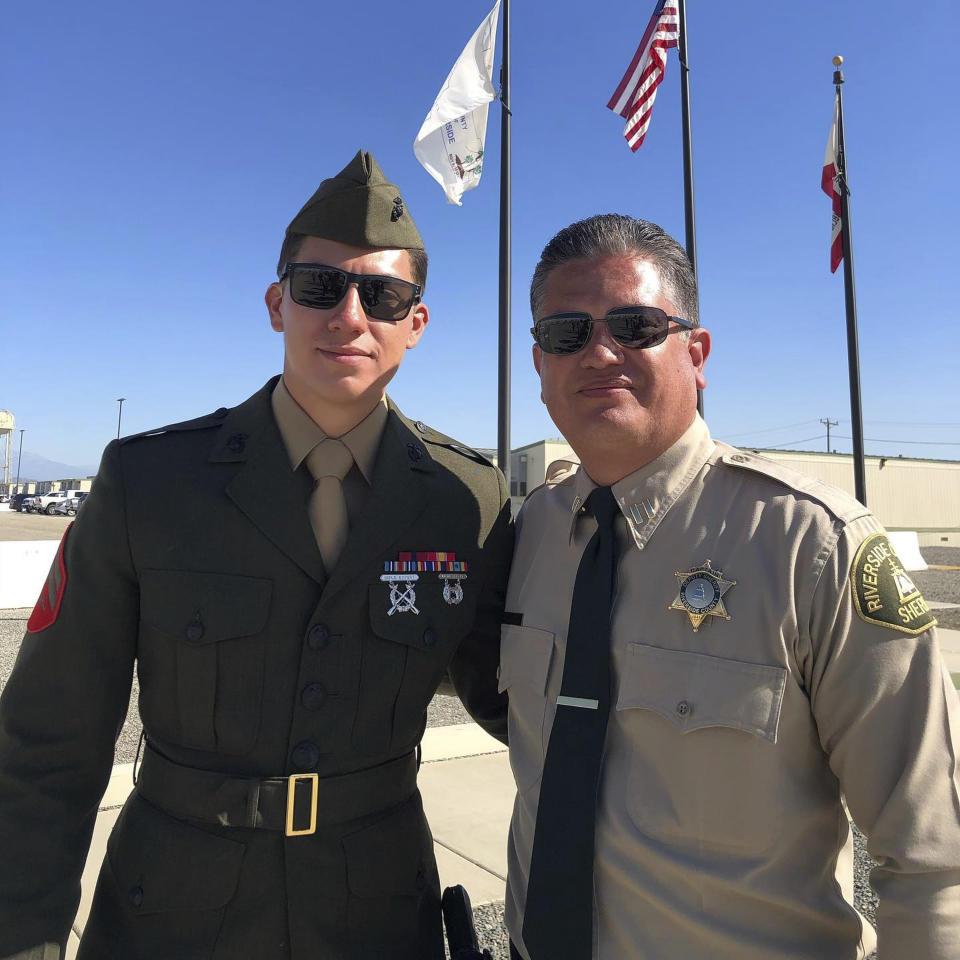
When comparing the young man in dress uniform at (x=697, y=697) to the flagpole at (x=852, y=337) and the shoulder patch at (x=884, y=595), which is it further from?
the flagpole at (x=852, y=337)

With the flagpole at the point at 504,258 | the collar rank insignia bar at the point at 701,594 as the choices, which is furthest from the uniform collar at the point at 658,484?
the flagpole at the point at 504,258

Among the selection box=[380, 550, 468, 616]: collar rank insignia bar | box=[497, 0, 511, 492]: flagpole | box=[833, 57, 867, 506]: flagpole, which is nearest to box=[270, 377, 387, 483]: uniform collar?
box=[380, 550, 468, 616]: collar rank insignia bar

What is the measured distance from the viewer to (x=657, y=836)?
4.98 ft

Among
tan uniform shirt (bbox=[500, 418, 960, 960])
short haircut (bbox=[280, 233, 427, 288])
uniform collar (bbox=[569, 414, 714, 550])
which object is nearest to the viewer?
tan uniform shirt (bbox=[500, 418, 960, 960])

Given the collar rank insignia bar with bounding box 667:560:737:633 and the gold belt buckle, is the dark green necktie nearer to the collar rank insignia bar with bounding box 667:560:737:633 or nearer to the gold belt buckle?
the collar rank insignia bar with bounding box 667:560:737:633

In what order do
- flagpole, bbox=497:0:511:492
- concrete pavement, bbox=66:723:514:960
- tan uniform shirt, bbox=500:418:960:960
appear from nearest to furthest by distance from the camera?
tan uniform shirt, bbox=500:418:960:960 → concrete pavement, bbox=66:723:514:960 → flagpole, bbox=497:0:511:492

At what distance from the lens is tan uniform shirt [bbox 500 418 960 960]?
4.37 ft

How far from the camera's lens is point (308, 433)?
192 cm

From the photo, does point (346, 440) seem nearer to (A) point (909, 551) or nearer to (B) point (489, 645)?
(B) point (489, 645)

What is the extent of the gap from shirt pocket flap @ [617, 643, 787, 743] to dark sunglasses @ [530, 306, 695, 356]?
28.7 inches

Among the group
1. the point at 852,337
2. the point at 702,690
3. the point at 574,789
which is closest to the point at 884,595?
the point at 702,690

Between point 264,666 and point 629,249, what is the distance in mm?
1345

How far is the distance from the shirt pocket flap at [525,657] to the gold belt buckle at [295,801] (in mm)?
523

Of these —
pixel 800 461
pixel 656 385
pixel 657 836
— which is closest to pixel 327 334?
pixel 656 385
